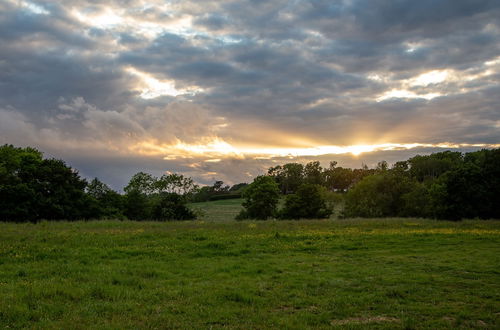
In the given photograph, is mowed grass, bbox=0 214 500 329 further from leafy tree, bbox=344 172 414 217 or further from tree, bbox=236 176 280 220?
leafy tree, bbox=344 172 414 217

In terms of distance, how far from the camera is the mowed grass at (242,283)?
33.1 feet

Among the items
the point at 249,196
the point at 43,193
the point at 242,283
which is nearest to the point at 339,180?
the point at 249,196

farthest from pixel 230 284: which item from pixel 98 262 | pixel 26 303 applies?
pixel 98 262

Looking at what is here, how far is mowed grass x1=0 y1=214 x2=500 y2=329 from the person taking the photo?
10.1 m

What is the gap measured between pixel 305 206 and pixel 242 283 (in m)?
56.2

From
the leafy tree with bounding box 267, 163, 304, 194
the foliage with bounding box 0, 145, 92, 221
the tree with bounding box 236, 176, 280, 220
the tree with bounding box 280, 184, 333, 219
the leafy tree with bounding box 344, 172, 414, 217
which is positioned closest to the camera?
the foliage with bounding box 0, 145, 92, 221

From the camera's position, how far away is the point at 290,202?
70250 mm

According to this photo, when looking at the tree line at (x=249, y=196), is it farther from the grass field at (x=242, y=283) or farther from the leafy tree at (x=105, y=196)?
the grass field at (x=242, y=283)

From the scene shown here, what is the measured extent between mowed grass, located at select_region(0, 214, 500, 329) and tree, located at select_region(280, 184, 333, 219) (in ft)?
141

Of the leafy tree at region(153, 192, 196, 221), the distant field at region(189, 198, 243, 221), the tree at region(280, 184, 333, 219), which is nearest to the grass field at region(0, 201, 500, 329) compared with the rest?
the leafy tree at region(153, 192, 196, 221)

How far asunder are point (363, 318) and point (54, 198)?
5627 cm

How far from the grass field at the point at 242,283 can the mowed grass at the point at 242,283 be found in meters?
0.05

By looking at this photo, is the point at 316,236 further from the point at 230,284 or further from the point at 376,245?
the point at 230,284

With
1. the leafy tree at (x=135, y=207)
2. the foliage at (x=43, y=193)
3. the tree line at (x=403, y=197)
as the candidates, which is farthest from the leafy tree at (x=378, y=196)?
the foliage at (x=43, y=193)
